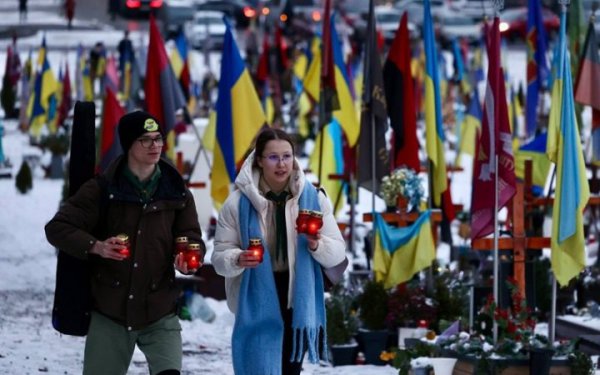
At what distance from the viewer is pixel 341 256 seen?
811 cm

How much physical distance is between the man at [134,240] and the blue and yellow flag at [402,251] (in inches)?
215

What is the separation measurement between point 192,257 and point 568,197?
14.1 ft

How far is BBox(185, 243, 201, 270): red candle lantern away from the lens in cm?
765

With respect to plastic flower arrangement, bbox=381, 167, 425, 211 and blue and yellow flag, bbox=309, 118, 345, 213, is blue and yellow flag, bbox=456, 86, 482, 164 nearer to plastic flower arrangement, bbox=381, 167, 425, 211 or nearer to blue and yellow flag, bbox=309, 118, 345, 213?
blue and yellow flag, bbox=309, 118, 345, 213

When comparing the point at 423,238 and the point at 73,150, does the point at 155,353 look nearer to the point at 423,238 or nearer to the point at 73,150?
the point at 73,150

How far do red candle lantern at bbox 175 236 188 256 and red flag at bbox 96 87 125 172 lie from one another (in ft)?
26.3

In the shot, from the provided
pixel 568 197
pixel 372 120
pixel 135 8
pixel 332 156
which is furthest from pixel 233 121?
pixel 135 8

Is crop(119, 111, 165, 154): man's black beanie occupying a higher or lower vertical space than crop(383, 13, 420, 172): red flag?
lower

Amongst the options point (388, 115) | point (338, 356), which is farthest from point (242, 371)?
point (388, 115)

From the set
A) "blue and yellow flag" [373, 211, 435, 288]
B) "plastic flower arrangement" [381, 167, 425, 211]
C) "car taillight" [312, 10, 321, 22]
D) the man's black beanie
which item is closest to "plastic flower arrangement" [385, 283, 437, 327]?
"blue and yellow flag" [373, 211, 435, 288]

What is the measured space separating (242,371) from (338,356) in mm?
4102

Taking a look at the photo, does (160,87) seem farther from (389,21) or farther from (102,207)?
(389,21)

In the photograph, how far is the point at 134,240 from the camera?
7824mm

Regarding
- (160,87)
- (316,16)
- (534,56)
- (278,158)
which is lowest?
(278,158)
